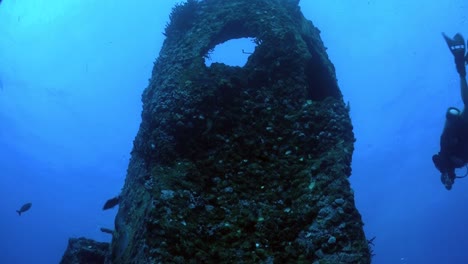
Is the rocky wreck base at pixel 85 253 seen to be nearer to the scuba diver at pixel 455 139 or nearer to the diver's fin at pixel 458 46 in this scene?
the scuba diver at pixel 455 139

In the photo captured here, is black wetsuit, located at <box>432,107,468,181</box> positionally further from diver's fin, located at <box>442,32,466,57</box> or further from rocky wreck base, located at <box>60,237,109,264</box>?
rocky wreck base, located at <box>60,237,109,264</box>

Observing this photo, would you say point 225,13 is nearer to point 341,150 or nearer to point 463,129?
point 341,150

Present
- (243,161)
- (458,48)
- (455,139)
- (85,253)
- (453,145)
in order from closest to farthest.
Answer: (243,161)
(458,48)
(455,139)
(453,145)
(85,253)

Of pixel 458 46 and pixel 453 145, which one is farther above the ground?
pixel 458 46

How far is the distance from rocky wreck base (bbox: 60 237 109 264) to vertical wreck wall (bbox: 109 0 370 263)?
3958 mm

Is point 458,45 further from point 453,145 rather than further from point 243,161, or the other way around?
point 243,161

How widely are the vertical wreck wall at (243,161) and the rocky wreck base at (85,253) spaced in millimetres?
3958

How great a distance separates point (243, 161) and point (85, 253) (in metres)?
6.52

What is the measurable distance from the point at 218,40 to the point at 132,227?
506cm

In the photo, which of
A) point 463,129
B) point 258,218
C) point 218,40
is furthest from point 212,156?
point 463,129

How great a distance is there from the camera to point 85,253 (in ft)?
32.7

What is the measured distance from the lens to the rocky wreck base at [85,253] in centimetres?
991

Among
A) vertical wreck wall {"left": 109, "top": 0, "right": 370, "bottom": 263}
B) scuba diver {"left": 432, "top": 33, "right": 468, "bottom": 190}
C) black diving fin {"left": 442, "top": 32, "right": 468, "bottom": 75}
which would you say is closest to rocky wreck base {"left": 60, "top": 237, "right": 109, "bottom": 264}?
vertical wreck wall {"left": 109, "top": 0, "right": 370, "bottom": 263}

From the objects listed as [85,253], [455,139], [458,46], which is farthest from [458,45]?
[85,253]
